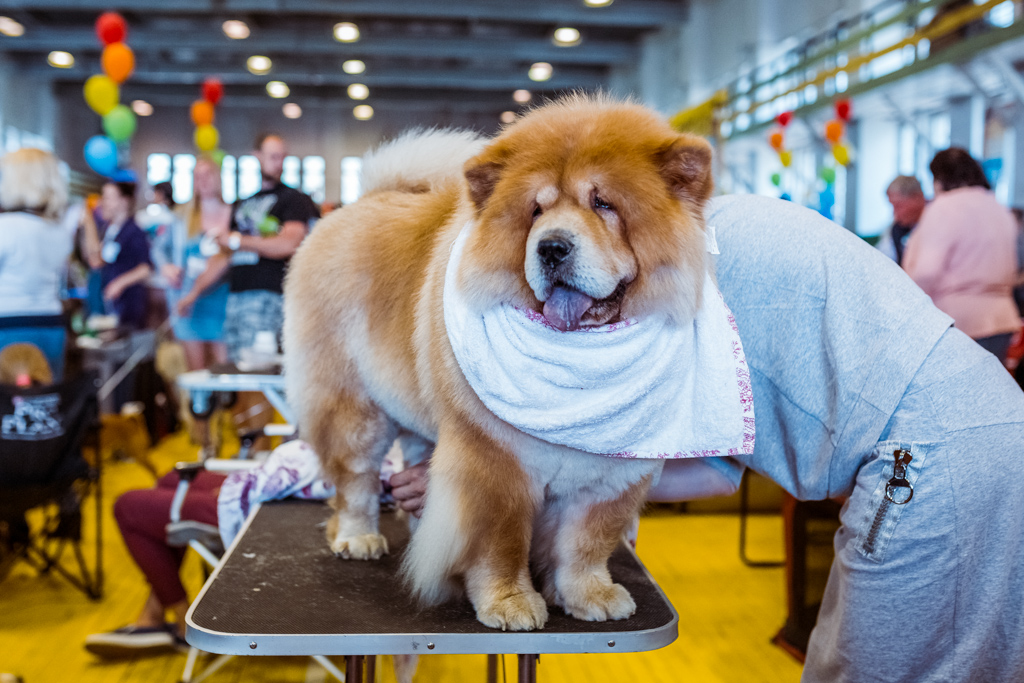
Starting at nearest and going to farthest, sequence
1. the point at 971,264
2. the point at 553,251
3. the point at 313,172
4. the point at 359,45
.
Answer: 1. the point at 553,251
2. the point at 971,264
3. the point at 359,45
4. the point at 313,172

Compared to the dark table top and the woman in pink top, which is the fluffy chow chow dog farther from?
the woman in pink top

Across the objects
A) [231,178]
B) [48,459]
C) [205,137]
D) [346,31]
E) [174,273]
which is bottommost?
[48,459]

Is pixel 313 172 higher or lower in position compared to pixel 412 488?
higher

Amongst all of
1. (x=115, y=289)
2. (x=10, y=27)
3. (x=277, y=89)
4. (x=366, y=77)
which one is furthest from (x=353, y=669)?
(x=277, y=89)

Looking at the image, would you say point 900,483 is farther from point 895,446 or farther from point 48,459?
point 48,459

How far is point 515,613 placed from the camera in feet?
4.09

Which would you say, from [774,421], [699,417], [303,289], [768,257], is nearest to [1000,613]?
[774,421]

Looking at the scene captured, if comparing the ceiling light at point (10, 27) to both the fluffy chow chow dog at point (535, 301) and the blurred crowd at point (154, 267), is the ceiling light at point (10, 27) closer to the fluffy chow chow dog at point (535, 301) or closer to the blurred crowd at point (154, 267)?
the blurred crowd at point (154, 267)

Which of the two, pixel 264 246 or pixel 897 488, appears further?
pixel 264 246

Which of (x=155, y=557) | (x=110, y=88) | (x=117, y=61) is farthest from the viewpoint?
(x=110, y=88)

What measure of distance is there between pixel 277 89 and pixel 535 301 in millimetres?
14502

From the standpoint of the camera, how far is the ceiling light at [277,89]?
1427 centimetres

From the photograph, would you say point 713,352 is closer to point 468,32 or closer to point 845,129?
point 845,129

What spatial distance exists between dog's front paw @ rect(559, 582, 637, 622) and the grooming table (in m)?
0.02
